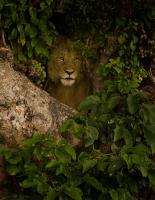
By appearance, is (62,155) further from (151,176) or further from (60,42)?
(60,42)

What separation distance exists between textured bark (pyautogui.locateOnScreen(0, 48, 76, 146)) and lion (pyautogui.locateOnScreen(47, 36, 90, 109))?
0.86m

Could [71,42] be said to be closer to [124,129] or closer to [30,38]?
[30,38]

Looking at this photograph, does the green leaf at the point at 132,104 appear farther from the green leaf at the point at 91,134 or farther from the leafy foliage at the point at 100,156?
the green leaf at the point at 91,134

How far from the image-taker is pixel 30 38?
27.8 feet

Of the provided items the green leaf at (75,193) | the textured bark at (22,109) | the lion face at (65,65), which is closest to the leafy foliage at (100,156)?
the green leaf at (75,193)

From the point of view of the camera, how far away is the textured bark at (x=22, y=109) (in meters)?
7.38

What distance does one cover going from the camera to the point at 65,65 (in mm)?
8828

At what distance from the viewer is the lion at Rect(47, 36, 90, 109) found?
884 cm

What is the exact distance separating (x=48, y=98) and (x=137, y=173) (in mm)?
2584

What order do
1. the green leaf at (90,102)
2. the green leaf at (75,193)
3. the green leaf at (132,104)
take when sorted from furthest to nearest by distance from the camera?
the green leaf at (90,102) → the green leaf at (132,104) → the green leaf at (75,193)

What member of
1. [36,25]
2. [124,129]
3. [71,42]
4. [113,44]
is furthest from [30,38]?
[124,129]

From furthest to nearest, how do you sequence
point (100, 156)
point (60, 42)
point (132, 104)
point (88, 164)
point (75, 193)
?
point (60, 42), point (100, 156), point (132, 104), point (88, 164), point (75, 193)

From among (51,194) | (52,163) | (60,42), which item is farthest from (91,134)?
(60,42)

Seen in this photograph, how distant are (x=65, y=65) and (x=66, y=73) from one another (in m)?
0.14
